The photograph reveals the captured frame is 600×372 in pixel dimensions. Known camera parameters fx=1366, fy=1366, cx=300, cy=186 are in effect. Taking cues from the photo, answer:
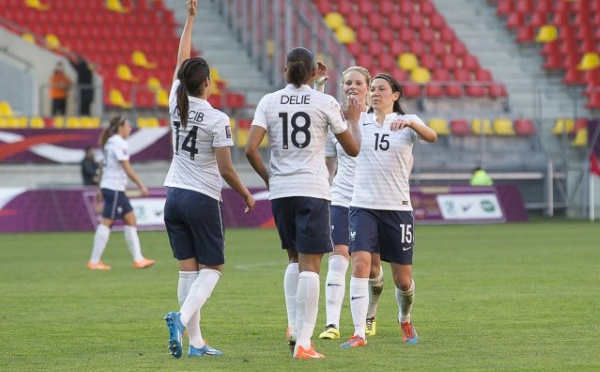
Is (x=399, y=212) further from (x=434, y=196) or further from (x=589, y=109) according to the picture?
(x=589, y=109)

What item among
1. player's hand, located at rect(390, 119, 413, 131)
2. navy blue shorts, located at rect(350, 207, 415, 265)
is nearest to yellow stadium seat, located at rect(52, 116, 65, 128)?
navy blue shorts, located at rect(350, 207, 415, 265)

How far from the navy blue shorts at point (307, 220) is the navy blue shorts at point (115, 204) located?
10.2 m

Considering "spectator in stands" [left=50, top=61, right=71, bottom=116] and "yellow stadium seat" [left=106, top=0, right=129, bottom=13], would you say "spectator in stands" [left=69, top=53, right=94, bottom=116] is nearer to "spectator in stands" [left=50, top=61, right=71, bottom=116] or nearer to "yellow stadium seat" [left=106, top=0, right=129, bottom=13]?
"spectator in stands" [left=50, top=61, right=71, bottom=116]

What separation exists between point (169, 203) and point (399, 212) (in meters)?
1.92

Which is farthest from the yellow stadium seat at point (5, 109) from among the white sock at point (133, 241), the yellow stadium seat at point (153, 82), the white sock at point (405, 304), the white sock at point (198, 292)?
the white sock at point (198, 292)

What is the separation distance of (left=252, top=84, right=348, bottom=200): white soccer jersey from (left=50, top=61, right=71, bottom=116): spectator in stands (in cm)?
2294

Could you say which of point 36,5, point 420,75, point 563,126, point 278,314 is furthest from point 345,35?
point 278,314

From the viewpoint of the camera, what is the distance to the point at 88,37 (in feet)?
120

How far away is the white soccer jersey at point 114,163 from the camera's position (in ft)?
62.6

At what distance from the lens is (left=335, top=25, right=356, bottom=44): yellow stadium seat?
38344 millimetres

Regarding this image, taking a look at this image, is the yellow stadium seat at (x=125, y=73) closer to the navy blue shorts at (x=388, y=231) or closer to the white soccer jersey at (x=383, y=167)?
the white soccer jersey at (x=383, y=167)

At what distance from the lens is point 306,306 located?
9.41 m

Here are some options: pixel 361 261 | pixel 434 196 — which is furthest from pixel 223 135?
pixel 434 196

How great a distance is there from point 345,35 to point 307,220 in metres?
29.5
